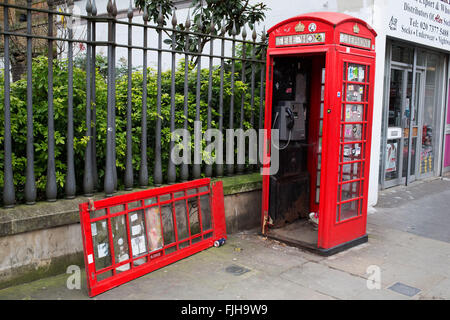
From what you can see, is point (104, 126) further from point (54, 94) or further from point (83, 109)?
point (54, 94)

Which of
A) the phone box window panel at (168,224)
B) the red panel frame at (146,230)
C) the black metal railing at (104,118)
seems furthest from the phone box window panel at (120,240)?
the phone box window panel at (168,224)

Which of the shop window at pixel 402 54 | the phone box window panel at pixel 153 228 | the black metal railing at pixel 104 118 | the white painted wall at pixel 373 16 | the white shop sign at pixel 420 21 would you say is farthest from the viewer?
the shop window at pixel 402 54

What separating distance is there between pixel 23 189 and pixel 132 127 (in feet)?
4.54

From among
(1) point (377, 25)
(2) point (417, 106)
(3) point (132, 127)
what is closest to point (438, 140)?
(2) point (417, 106)

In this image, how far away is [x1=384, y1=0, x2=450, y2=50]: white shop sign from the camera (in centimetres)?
692

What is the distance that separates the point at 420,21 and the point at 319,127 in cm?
360

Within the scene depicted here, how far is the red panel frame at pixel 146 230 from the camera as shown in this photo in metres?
3.68

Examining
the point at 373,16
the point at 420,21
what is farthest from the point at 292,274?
the point at 420,21

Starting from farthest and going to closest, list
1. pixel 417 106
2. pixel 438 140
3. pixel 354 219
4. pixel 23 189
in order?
pixel 438 140 < pixel 417 106 < pixel 354 219 < pixel 23 189

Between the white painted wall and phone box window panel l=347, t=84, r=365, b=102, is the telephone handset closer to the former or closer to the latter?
phone box window panel l=347, t=84, r=365, b=102

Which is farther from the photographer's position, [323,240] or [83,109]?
[323,240]

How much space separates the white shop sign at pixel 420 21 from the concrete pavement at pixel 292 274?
3.42 metres

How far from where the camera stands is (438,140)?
9.80 m

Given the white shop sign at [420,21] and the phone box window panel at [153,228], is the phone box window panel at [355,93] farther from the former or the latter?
the phone box window panel at [153,228]
